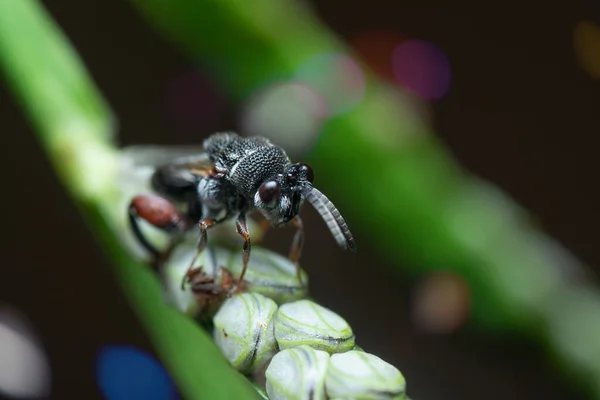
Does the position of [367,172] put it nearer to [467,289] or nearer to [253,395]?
[467,289]

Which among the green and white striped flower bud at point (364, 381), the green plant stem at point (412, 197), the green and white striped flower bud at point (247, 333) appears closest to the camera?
the green and white striped flower bud at point (364, 381)

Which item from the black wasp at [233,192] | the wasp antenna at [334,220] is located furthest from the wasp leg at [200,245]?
the wasp antenna at [334,220]

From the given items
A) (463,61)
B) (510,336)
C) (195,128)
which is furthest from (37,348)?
(463,61)

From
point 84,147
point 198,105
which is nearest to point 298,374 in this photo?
point 84,147

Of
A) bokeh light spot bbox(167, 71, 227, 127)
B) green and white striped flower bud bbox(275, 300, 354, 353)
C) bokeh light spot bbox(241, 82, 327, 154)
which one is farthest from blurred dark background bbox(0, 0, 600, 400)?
green and white striped flower bud bbox(275, 300, 354, 353)

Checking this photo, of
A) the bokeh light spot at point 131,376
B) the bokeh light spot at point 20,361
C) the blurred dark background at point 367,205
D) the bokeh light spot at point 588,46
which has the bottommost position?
the bokeh light spot at point 20,361

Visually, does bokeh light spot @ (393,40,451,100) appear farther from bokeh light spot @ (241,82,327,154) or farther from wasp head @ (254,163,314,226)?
wasp head @ (254,163,314,226)

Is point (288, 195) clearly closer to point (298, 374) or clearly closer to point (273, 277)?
point (273, 277)

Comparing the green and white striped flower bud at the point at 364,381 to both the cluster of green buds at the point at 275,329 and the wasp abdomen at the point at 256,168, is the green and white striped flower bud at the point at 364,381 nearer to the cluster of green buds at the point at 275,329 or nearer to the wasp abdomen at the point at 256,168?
the cluster of green buds at the point at 275,329
